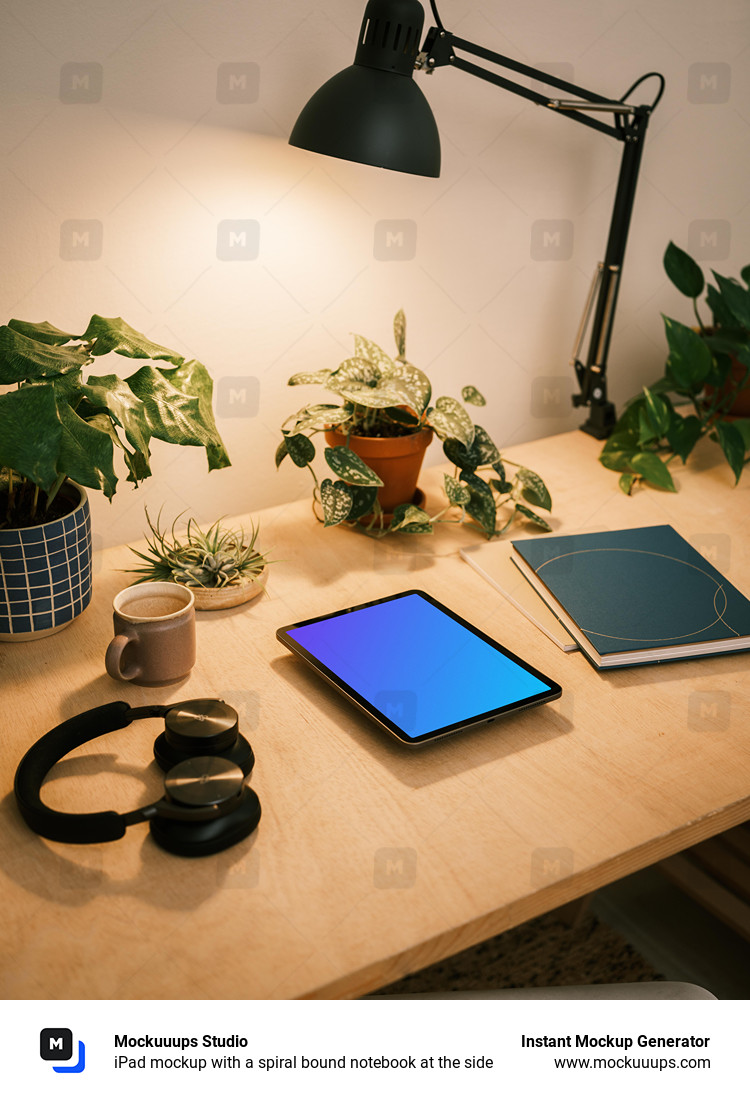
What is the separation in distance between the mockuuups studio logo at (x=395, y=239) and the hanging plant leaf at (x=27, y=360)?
655 millimetres

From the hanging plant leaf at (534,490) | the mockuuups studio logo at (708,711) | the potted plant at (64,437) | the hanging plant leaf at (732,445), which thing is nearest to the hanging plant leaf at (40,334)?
the potted plant at (64,437)

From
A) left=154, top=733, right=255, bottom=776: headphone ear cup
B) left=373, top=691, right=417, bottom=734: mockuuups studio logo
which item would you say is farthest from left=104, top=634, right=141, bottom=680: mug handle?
left=373, top=691, right=417, bottom=734: mockuuups studio logo

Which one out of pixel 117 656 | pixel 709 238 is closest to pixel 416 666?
pixel 117 656

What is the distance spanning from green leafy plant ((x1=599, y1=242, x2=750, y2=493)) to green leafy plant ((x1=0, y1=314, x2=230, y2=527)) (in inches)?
30.9

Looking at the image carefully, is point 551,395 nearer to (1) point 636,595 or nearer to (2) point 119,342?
(1) point 636,595

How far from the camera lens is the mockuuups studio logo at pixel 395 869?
2.48 feet

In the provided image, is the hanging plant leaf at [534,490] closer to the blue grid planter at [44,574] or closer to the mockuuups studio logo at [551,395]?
the mockuuups studio logo at [551,395]

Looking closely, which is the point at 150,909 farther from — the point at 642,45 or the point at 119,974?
the point at 642,45

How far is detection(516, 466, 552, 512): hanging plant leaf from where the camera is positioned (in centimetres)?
136

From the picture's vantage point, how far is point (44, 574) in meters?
1.02

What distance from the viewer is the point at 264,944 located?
70 centimetres

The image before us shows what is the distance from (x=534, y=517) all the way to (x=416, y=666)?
0.41 metres
